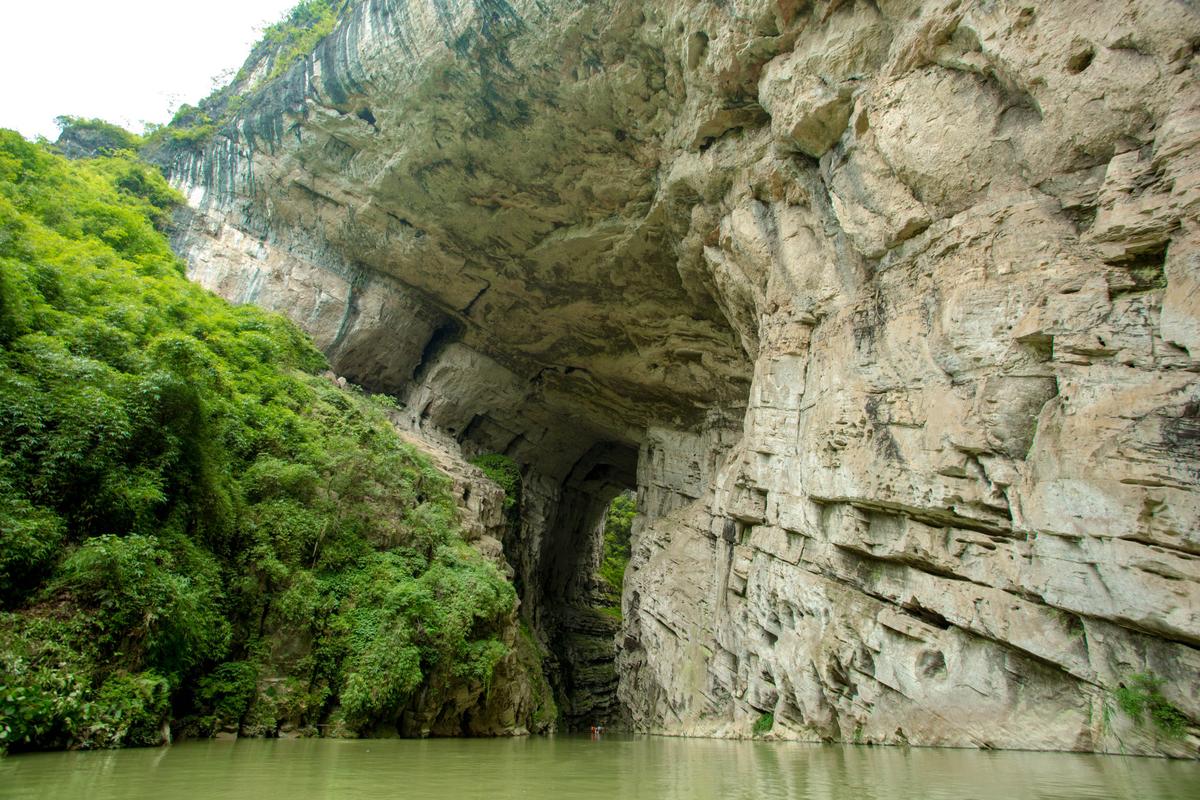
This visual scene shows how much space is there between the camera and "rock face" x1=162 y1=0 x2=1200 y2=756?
6066mm

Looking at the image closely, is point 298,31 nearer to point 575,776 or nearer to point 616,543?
point 575,776

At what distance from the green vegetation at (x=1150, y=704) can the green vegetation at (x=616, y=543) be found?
27338 mm

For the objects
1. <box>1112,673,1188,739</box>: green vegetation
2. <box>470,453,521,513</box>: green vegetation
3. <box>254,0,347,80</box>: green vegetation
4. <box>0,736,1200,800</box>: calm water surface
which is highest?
<box>254,0,347,80</box>: green vegetation

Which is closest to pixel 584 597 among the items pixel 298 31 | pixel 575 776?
pixel 298 31

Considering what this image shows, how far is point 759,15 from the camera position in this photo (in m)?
9.89

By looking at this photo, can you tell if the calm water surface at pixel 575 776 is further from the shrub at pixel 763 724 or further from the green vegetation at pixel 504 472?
the green vegetation at pixel 504 472

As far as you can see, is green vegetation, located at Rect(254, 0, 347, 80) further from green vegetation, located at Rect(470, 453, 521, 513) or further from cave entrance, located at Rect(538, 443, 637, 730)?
cave entrance, located at Rect(538, 443, 637, 730)

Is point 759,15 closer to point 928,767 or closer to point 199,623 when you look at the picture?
point 928,767

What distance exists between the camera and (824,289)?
10477mm

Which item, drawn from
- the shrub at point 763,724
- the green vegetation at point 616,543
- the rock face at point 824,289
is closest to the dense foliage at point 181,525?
the shrub at point 763,724

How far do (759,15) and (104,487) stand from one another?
1136cm

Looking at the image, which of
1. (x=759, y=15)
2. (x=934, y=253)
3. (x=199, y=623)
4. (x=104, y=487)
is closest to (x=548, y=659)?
(x=199, y=623)

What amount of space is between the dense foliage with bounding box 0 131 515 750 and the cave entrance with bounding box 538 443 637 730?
12383mm

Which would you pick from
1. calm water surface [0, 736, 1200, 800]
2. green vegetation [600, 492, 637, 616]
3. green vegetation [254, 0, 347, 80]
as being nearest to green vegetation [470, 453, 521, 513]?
green vegetation [600, 492, 637, 616]
